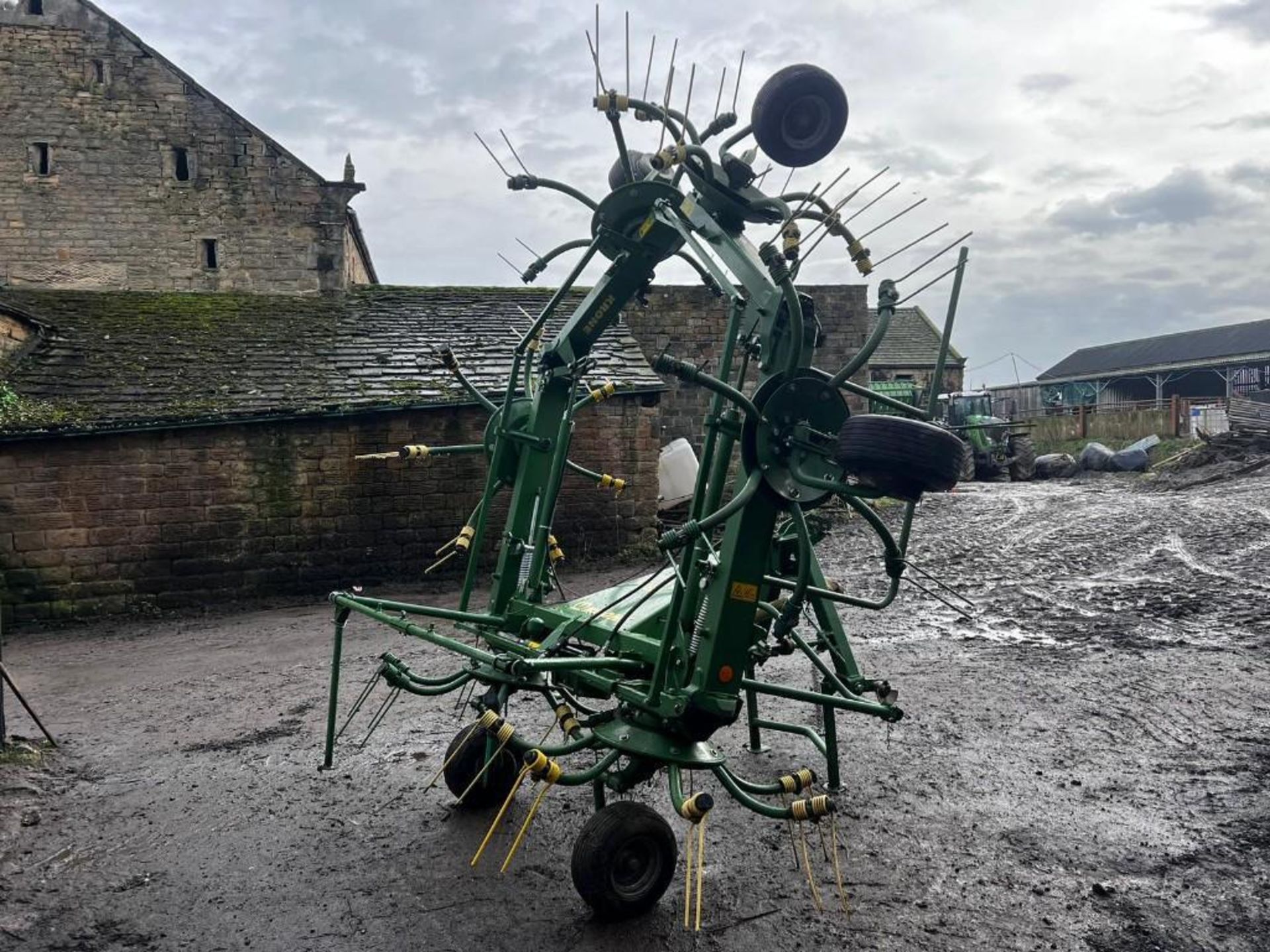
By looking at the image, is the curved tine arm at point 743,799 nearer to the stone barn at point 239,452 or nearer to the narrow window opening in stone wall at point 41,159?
the stone barn at point 239,452

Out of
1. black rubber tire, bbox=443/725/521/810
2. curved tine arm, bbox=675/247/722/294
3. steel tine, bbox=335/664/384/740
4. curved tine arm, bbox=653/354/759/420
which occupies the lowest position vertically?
black rubber tire, bbox=443/725/521/810

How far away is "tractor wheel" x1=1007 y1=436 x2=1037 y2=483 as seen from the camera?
73.6ft

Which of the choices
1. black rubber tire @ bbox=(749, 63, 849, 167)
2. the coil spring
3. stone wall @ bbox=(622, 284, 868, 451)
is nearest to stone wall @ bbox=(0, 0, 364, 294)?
stone wall @ bbox=(622, 284, 868, 451)

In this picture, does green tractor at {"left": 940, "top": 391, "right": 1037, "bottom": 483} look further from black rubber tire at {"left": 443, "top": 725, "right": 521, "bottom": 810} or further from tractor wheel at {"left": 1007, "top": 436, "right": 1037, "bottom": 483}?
black rubber tire at {"left": 443, "top": 725, "right": 521, "bottom": 810}

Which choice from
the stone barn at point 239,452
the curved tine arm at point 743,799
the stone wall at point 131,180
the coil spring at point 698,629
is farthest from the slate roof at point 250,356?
the curved tine arm at point 743,799

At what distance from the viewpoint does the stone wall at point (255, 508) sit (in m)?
10.4

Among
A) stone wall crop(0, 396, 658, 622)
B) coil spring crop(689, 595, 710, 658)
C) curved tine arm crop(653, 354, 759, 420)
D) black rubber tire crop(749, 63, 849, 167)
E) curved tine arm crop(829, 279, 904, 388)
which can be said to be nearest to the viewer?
curved tine arm crop(653, 354, 759, 420)

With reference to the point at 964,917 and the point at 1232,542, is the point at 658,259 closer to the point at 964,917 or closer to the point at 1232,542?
the point at 964,917

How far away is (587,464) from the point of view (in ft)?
41.9

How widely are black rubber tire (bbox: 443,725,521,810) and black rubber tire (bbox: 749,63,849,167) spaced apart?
3058mm

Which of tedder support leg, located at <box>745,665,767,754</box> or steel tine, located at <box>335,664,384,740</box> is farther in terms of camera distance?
tedder support leg, located at <box>745,665,767,754</box>

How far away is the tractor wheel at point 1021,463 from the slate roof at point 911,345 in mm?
10882

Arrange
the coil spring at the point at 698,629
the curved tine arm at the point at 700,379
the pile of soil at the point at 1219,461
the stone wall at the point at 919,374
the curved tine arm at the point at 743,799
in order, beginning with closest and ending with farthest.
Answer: the curved tine arm at the point at 700,379 → the curved tine arm at the point at 743,799 → the coil spring at the point at 698,629 → the pile of soil at the point at 1219,461 → the stone wall at the point at 919,374

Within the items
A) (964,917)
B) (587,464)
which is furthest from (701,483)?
(587,464)
